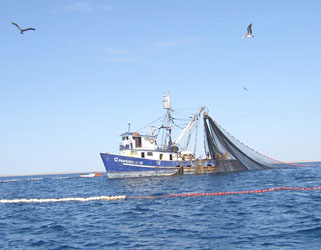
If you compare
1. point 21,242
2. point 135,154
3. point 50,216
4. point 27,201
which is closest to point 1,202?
point 27,201

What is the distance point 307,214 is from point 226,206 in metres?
4.64

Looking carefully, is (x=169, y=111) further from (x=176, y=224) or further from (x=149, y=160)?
(x=176, y=224)

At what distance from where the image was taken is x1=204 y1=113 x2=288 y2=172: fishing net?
42875 millimetres

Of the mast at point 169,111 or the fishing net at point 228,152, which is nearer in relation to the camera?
the fishing net at point 228,152

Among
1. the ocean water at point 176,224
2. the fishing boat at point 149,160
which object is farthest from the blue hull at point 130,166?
the ocean water at point 176,224

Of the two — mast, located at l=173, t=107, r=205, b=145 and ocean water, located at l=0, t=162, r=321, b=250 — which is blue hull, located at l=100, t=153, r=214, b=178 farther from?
ocean water, located at l=0, t=162, r=321, b=250

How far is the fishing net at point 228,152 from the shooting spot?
4288 cm

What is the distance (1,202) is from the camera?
27.5 metres

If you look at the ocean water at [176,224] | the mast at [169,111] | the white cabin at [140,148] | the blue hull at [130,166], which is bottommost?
the ocean water at [176,224]

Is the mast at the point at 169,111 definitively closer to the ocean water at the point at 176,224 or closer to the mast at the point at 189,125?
the mast at the point at 189,125

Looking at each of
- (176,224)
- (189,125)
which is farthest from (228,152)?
(176,224)

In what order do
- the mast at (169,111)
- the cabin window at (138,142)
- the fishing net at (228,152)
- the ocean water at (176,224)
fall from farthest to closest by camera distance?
the mast at (169,111)
the cabin window at (138,142)
the fishing net at (228,152)
the ocean water at (176,224)

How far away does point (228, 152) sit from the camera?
43781 millimetres

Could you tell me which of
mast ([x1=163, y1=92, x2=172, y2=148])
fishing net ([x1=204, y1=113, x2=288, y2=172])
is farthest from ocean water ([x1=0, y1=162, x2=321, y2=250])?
mast ([x1=163, y1=92, x2=172, y2=148])
